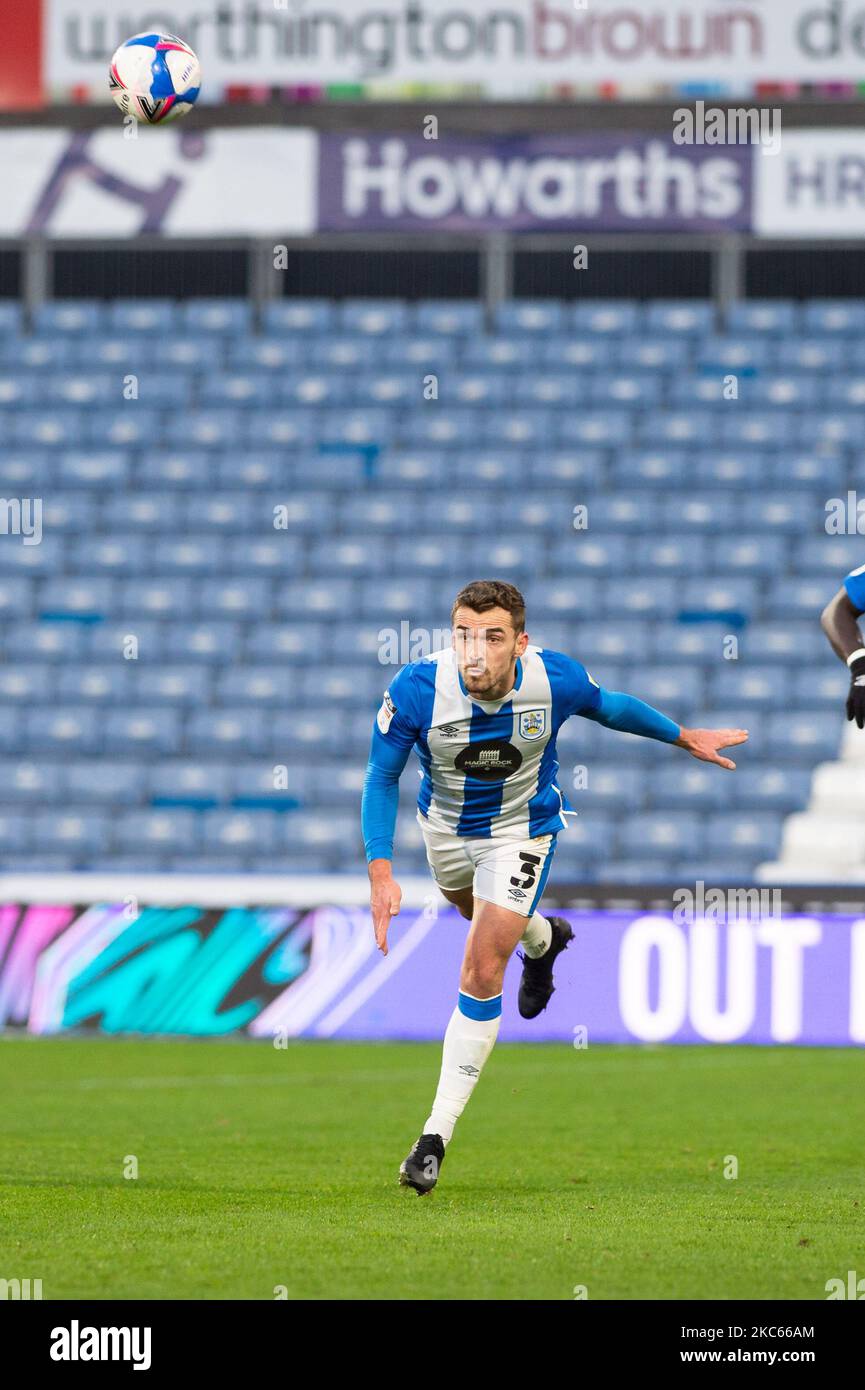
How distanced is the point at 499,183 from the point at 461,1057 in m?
14.7

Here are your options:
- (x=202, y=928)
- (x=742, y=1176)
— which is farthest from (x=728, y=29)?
(x=742, y=1176)

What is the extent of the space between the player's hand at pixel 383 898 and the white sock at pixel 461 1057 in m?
0.56

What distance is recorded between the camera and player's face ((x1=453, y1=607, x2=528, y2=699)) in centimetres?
698

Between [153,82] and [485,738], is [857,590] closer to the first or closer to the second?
[485,738]

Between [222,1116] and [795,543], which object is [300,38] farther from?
[222,1116]

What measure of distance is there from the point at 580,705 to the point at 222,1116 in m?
3.75

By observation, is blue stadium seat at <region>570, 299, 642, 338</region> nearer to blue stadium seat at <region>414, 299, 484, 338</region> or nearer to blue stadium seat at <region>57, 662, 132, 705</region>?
blue stadium seat at <region>414, 299, 484, 338</region>

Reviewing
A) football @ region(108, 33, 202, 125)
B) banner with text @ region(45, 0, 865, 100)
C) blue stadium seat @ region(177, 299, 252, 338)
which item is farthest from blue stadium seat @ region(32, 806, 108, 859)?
banner with text @ region(45, 0, 865, 100)

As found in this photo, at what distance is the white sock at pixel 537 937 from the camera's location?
8414 mm

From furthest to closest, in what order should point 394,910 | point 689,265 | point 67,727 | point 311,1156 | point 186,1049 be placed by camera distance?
point 689,265 < point 67,727 < point 186,1049 < point 311,1156 < point 394,910

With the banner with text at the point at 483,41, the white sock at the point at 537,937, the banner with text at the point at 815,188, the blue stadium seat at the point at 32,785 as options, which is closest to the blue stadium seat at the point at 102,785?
the blue stadium seat at the point at 32,785

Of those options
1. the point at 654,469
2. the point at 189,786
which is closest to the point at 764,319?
the point at 654,469

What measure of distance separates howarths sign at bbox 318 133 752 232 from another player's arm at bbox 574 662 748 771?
13.8m

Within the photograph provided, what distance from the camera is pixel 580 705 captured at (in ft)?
24.6
